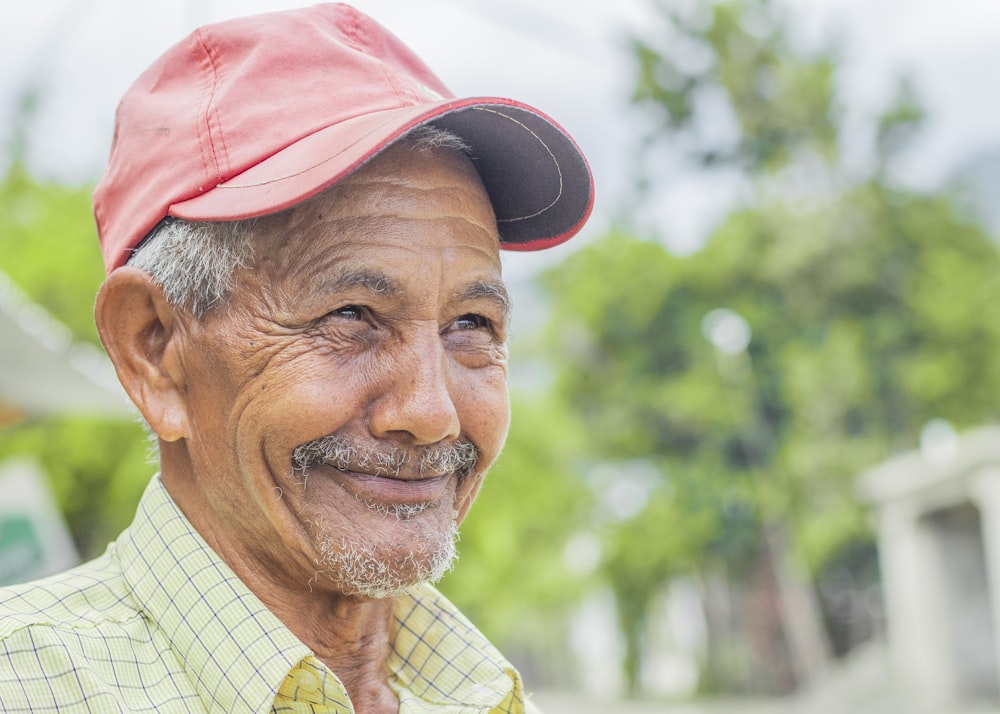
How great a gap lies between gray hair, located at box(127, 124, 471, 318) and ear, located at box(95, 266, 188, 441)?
0.07 ft

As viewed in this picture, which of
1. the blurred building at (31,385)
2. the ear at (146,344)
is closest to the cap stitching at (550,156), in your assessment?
the ear at (146,344)

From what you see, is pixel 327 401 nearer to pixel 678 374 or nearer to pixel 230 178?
pixel 230 178

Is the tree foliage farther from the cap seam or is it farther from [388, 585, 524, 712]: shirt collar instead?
the cap seam

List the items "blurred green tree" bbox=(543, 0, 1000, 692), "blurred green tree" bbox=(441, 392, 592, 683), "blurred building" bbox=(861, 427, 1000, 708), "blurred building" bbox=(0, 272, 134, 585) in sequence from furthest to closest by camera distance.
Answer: "blurred green tree" bbox=(543, 0, 1000, 692) → "blurred building" bbox=(861, 427, 1000, 708) → "blurred green tree" bbox=(441, 392, 592, 683) → "blurred building" bbox=(0, 272, 134, 585)

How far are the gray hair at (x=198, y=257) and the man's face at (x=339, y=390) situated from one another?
2 centimetres

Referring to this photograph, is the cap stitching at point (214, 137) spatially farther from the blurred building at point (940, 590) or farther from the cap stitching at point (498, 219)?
the blurred building at point (940, 590)

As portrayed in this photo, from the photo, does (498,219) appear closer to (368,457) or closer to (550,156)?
(550,156)

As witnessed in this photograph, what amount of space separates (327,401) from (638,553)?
20.8 m

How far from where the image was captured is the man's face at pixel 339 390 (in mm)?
1369

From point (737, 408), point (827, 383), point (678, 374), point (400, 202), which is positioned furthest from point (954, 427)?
point (400, 202)

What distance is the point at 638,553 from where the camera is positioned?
21.6 m

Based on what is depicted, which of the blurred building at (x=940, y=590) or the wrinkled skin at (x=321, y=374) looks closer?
the wrinkled skin at (x=321, y=374)

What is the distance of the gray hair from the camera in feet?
4.59

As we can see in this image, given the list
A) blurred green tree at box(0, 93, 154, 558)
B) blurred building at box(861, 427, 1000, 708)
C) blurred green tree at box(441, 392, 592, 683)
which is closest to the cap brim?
blurred green tree at box(0, 93, 154, 558)
